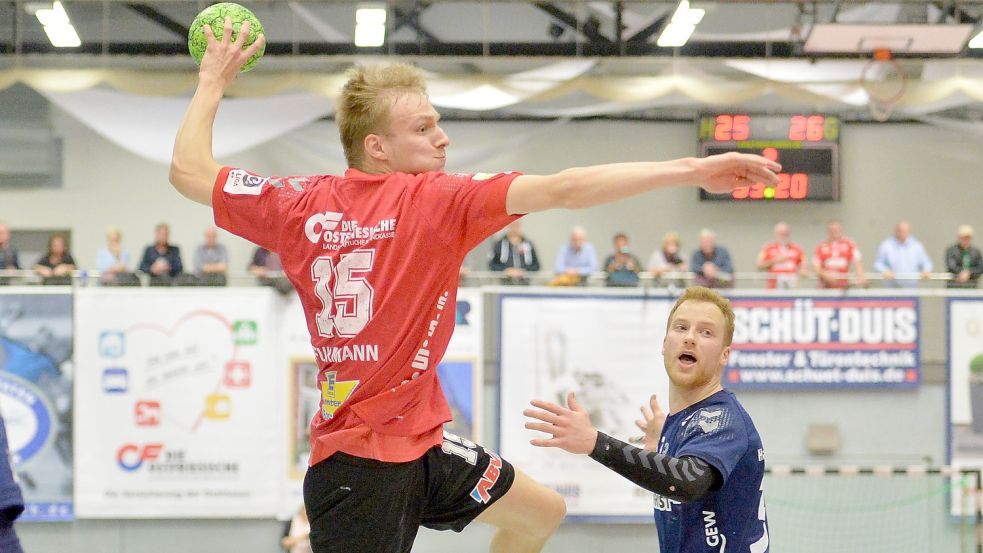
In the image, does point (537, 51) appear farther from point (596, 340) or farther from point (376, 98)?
point (376, 98)

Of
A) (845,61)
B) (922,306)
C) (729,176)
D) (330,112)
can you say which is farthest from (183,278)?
(729,176)

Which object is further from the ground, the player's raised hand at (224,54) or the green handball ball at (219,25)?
the green handball ball at (219,25)

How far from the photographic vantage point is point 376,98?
309cm

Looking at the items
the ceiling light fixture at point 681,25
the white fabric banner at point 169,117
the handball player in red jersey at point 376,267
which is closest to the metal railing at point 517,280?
the white fabric banner at point 169,117

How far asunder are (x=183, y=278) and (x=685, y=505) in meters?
10.8

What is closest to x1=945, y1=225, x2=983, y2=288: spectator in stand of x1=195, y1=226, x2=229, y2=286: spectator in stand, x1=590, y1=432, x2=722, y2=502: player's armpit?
x1=195, y1=226, x2=229, y2=286: spectator in stand

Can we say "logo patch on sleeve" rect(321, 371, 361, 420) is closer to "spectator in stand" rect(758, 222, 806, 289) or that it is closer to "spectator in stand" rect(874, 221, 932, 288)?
"spectator in stand" rect(758, 222, 806, 289)

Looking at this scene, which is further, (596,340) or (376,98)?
(596,340)

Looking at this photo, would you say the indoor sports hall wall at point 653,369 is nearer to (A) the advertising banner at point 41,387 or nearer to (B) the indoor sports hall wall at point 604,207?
(A) the advertising banner at point 41,387

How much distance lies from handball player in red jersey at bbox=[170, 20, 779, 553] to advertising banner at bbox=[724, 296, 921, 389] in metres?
10.7

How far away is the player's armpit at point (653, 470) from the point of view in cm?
294

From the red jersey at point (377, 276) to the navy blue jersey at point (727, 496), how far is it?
0.81 m

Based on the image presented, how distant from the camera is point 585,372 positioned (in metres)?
13.0

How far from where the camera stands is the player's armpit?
2.94 metres
